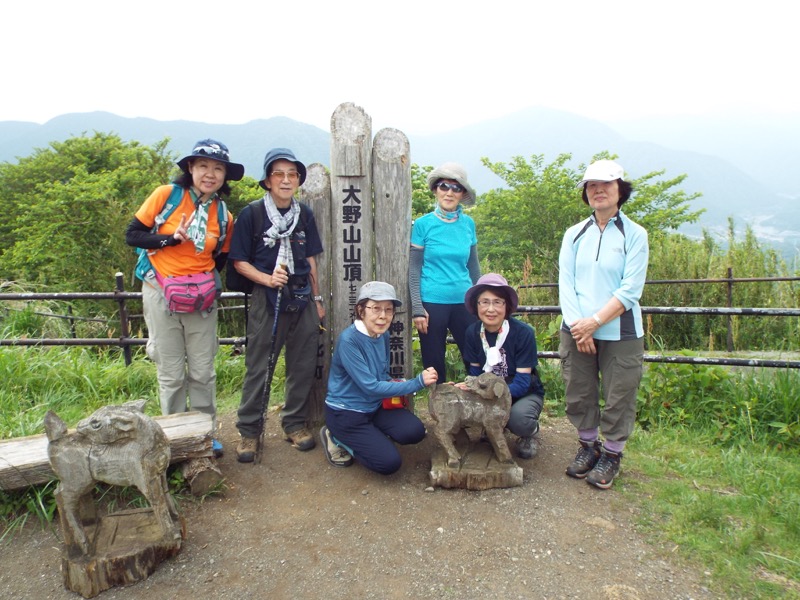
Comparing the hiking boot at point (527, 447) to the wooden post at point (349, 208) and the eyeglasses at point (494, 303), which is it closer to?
the eyeglasses at point (494, 303)

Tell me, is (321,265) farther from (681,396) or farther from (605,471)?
(681,396)

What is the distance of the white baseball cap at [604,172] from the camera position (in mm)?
2900

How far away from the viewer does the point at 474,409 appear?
3.14 metres

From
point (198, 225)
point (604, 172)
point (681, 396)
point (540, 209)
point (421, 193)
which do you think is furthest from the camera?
point (421, 193)

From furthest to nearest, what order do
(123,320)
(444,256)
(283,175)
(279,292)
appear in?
(123,320) → (444,256) → (279,292) → (283,175)

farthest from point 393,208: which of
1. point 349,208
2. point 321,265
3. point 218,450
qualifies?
point 218,450

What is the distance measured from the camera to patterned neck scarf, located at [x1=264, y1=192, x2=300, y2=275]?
331cm

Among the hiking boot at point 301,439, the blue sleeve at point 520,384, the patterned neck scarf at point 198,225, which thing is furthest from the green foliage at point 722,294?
the patterned neck scarf at point 198,225

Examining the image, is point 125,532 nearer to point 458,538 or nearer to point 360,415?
point 360,415

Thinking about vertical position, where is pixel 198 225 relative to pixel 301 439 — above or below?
above

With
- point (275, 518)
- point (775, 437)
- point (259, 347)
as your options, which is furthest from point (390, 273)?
point (775, 437)

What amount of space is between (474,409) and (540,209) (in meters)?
12.9

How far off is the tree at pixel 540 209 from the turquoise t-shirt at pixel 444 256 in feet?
34.1

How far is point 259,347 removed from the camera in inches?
137
